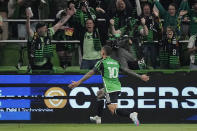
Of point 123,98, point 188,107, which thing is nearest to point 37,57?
point 123,98

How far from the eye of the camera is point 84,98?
12391 mm

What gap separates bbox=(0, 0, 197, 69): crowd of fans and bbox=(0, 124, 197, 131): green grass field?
1.70 metres

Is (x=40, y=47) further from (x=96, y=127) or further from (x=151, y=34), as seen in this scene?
(x=151, y=34)

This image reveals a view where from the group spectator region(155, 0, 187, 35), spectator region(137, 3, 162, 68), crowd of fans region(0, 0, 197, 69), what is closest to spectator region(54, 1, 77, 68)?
crowd of fans region(0, 0, 197, 69)

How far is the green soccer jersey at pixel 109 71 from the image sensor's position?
35.2ft

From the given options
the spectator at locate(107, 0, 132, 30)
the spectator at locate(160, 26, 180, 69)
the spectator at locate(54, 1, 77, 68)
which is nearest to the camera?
the spectator at locate(160, 26, 180, 69)

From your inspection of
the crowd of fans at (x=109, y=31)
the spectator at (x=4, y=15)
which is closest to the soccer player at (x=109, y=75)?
the crowd of fans at (x=109, y=31)

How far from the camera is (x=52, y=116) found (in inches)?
488

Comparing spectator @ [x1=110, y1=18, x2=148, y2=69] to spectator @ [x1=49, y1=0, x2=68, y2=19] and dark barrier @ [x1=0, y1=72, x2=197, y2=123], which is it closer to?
dark barrier @ [x1=0, y1=72, x2=197, y2=123]

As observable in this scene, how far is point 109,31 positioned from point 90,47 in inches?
29.5

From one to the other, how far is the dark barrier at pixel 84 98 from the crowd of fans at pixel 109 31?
494mm

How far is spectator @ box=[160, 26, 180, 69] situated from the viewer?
1258cm

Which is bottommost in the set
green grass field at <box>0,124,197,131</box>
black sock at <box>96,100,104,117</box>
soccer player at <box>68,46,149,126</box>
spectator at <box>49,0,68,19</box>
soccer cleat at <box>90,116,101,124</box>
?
green grass field at <box>0,124,197,131</box>

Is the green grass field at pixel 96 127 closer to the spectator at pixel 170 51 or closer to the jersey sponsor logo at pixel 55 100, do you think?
the jersey sponsor logo at pixel 55 100
